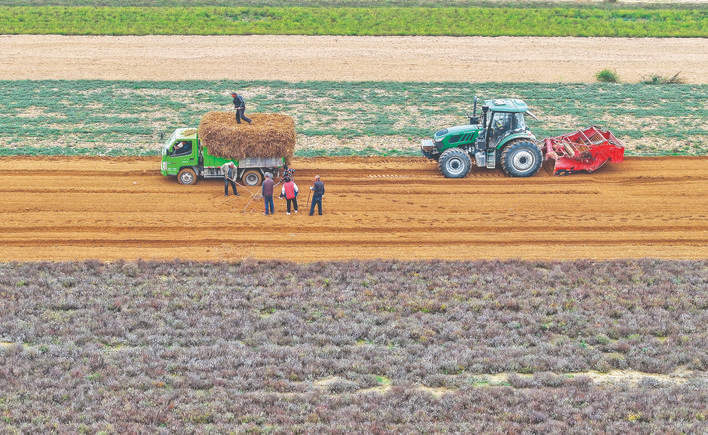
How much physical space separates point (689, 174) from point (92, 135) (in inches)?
901

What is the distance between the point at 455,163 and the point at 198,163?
8696mm

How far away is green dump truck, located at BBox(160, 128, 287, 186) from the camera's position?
987 inches

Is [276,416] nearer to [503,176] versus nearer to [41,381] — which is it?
[41,381]

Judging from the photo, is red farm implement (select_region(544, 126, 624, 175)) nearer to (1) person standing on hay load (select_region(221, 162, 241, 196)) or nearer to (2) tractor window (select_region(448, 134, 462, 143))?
(2) tractor window (select_region(448, 134, 462, 143))

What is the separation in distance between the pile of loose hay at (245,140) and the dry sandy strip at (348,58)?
16.6 m

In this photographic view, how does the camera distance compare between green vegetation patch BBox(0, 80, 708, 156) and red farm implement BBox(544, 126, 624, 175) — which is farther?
green vegetation patch BBox(0, 80, 708, 156)

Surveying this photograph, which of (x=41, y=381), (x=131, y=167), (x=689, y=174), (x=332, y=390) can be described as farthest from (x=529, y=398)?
(x=131, y=167)

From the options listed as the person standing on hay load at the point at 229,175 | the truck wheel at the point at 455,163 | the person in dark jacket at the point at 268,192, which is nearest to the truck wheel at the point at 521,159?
the truck wheel at the point at 455,163

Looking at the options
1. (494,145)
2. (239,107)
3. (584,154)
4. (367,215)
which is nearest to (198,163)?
(239,107)

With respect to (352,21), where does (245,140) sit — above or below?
below

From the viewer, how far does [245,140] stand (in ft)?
80.5

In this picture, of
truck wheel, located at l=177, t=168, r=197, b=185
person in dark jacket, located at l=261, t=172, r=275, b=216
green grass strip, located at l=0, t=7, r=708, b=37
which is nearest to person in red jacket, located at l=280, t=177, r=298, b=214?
person in dark jacket, located at l=261, t=172, r=275, b=216

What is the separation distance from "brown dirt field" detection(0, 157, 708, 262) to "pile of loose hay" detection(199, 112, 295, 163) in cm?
146

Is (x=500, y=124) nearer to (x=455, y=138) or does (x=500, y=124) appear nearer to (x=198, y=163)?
(x=455, y=138)
